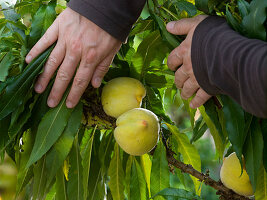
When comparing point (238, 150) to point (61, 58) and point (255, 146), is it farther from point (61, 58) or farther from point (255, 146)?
point (61, 58)

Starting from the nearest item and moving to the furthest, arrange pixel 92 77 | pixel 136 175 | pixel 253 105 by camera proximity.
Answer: pixel 253 105 < pixel 92 77 < pixel 136 175

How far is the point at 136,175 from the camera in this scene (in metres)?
1.01

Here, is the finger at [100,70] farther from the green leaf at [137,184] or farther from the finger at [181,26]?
the green leaf at [137,184]

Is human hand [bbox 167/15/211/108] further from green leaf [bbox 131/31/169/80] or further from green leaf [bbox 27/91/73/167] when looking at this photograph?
green leaf [bbox 27/91/73/167]

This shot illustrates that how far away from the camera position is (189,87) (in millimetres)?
847

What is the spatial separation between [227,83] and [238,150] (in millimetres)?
126

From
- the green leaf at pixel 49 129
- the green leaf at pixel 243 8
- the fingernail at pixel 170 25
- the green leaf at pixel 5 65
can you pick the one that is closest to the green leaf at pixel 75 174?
the green leaf at pixel 49 129

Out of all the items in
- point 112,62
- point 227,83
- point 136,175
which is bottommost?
point 136,175

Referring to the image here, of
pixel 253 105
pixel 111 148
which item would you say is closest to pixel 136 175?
pixel 111 148

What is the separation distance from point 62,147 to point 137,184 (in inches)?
10.2

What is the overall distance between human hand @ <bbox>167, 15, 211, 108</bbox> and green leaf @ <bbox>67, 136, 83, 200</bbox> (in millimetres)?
A: 266

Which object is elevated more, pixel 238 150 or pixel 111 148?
pixel 238 150

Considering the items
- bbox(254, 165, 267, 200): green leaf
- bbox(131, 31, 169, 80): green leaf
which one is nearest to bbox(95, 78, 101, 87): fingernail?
bbox(131, 31, 169, 80): green leaf

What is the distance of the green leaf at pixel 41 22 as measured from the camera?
875 mm
